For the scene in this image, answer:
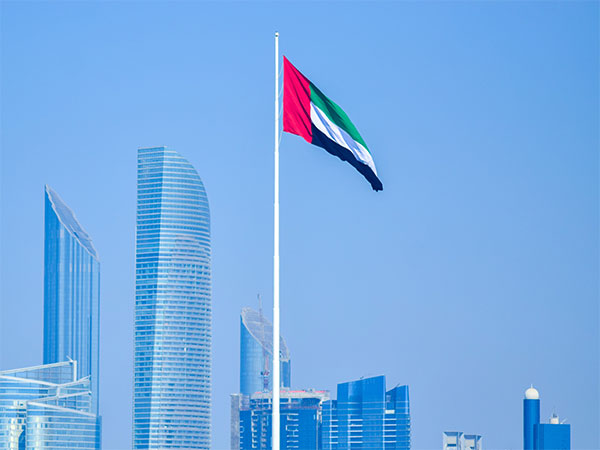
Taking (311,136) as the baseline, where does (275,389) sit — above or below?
below

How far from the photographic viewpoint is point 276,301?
4491 cm

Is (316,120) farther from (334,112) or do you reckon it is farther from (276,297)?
(276,297)

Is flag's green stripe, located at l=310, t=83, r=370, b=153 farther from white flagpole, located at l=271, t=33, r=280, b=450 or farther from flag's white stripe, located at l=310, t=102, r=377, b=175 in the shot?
white flagpole, located at l=271, t=33, r=280, b=450

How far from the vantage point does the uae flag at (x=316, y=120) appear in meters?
45.8

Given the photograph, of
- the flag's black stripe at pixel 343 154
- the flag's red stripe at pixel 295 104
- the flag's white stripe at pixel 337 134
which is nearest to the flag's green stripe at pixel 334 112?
the flag's white stripe at pixel 337 134

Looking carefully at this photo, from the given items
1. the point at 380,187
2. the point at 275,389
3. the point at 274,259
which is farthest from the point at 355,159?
the point at 275,389

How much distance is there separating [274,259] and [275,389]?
3729 mm

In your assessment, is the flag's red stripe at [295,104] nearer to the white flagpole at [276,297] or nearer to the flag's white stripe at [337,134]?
the flag's white stripe at [337,134]

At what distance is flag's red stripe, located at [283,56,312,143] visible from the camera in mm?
45719

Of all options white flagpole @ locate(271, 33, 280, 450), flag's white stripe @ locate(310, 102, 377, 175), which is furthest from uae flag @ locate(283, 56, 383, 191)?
white flagpole @ locate(271, 33, 280, 450)

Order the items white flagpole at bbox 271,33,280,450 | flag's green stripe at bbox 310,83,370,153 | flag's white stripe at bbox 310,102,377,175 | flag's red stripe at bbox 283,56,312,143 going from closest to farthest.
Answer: white flagpole at bbox 271,33,280,450, flag's red stripe at bbox 283,56,312,143, flag's white stripe at bbox 310,102,377,175, flag's green stripe at bbox 310,83,370,153

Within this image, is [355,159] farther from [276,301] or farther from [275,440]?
[275,440]

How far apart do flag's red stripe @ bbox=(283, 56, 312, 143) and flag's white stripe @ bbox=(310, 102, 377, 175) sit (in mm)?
224

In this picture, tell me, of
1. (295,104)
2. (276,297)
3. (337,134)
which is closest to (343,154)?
(337,134)
